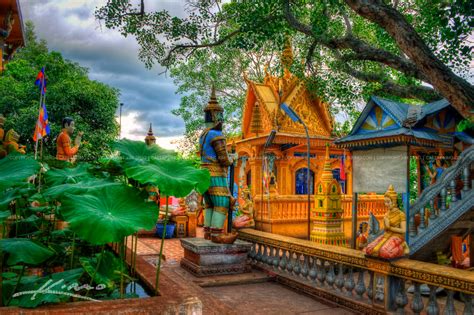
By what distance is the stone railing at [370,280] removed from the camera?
4184 mm

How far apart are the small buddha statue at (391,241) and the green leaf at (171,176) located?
118 inches

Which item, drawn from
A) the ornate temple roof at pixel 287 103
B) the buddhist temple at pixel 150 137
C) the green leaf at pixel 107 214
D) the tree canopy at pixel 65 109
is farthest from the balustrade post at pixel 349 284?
the tree canopy at pixel 65 109

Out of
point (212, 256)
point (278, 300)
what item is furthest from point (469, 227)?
point (212, 256)

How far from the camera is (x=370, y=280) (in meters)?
5.32

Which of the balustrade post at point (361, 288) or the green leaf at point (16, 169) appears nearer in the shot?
the green leaf at point (16, 169)

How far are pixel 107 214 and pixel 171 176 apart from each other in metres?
0.54

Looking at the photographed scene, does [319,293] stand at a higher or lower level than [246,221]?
lower

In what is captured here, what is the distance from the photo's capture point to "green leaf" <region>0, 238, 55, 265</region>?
240 centimetres

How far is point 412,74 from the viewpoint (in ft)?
27.6

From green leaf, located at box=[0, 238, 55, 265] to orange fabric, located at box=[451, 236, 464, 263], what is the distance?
271 inches

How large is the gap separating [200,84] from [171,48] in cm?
1169

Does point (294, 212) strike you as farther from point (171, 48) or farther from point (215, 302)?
point (215, 302)

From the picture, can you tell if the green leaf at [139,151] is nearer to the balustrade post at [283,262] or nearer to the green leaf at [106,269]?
the green leaf at [106,269]

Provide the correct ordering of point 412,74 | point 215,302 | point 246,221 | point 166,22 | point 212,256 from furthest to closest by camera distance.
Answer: point 166,22 < point 246,221 < point 412,74 < point 212,256 < point 215,302
